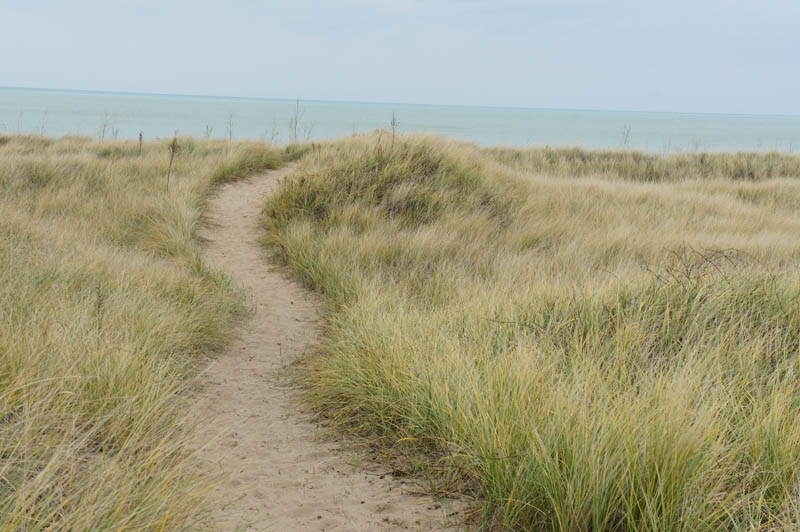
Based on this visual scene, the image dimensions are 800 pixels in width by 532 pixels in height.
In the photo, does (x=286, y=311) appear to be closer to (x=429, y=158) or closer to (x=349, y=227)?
(x=349, y=227)

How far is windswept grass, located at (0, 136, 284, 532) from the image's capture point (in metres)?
1.95

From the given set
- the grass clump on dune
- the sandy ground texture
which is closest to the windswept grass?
the sandy ground texture

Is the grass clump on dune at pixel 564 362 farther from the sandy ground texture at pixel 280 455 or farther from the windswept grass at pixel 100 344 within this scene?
the windswept grass at pixel 100 344

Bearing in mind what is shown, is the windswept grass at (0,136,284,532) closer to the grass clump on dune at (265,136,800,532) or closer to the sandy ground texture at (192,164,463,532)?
the sandy ground texture at (192,164,463,532)

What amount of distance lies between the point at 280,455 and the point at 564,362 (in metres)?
1.70

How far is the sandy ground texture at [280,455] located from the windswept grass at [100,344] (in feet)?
0.77

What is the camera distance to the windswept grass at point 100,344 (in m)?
1.95

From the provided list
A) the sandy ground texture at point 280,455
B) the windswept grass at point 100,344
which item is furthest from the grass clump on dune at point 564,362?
the windswept grass at point 100,344

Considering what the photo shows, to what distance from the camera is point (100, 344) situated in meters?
3.40

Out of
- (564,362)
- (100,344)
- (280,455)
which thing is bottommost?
(280,455)

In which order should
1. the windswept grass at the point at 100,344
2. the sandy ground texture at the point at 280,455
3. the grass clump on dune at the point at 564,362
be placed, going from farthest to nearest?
the sandy ground texture at the point at 280,455, the grass clump on dune at the point at 564,362, the windswept grass at the point at 100,344

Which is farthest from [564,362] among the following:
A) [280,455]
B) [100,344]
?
[100,344]

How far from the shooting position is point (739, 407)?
2699mm

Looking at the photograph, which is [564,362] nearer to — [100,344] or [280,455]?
[280,455]
